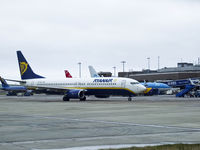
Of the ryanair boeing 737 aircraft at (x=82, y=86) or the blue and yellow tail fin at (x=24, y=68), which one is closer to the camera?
the ryanair boeing 737 aircraft at (x=82, y=86)

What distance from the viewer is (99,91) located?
5866 centimetres

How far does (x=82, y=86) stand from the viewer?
60.2 meters

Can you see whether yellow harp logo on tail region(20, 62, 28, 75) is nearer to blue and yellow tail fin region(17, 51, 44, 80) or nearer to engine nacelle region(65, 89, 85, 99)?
blue and yellow tail fin region(17, 51, 44, 80)

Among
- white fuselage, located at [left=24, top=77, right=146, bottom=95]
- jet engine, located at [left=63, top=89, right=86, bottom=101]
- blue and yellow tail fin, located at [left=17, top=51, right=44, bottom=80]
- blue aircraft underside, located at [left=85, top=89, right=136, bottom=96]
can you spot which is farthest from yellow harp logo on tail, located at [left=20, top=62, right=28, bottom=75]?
blue aircraft underside, located at [left=85, top=89, right=136, bottom=96]

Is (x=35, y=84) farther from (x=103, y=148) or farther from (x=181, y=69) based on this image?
(x=181, y=69)

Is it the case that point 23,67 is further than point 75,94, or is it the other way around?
point 23,67

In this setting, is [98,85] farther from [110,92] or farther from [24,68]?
[24,68]

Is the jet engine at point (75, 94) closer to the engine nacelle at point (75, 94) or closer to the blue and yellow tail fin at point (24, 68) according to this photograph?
the engine nacelle at point (75, 94)

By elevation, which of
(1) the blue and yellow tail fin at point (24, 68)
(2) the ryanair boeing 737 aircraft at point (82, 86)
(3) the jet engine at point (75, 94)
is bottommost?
(3) the jet engine at point (75, 94)

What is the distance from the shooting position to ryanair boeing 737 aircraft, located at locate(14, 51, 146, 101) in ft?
183

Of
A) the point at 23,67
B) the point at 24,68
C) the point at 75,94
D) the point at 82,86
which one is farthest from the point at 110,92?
the point at 23,67

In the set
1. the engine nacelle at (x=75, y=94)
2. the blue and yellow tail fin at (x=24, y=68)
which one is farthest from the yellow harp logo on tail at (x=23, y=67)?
the engine nacelle at (x=75, y=94)

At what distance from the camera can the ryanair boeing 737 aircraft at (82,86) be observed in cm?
5588

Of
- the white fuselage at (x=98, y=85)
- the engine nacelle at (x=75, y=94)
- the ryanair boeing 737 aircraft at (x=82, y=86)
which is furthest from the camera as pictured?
the engine nacelle at (x=75, y=94)
